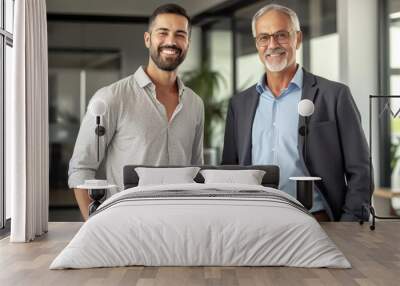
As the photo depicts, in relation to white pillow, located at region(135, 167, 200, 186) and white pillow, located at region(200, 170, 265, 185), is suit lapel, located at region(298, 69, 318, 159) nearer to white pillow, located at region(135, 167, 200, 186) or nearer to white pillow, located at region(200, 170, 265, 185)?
white pillow, located at region(200, 170, 265, 185)

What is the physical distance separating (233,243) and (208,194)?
22.9 inches

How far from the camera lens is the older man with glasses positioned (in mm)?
6066

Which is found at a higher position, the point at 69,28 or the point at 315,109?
the point at 69,28

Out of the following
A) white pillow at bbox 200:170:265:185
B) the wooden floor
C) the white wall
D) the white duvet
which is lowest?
the wooden floor

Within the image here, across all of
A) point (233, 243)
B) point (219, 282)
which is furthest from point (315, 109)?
point (219, 282)

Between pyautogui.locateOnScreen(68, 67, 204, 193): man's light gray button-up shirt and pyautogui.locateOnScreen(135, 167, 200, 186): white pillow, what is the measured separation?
0.30 m

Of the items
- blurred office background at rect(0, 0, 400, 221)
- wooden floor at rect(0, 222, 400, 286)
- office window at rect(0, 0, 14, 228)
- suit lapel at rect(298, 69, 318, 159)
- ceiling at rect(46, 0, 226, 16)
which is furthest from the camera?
ceiling at rect(46, 0, 226, 16)

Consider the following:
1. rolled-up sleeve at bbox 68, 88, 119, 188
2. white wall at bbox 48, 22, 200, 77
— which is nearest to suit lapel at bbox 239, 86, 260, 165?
rolled-up sleeve at bbox 68, 88, 119, 188

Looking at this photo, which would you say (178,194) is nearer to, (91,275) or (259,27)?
(91,275)

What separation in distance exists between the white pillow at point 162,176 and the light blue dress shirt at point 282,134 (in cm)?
75

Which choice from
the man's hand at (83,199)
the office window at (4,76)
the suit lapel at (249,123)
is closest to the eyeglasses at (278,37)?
the suit lapel at (249,123)

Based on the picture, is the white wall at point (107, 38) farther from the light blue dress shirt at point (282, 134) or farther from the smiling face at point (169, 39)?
the light blue dress shirt at point (282, 134)

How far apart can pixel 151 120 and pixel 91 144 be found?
0.61 m

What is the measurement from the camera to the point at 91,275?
4.05 meters
